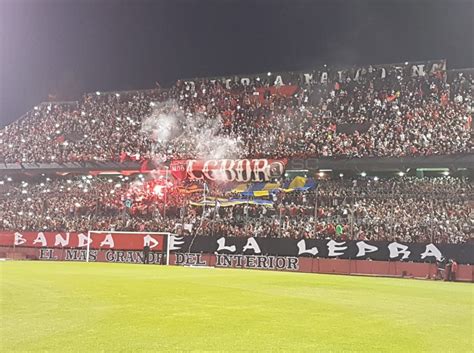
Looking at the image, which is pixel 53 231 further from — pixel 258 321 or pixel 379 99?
pixel 258 321

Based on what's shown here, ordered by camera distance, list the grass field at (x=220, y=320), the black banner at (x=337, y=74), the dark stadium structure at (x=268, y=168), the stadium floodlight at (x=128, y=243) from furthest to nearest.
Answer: the black banner at (x=337, y=74) < the stadium floodlight at (x=128, y=243) < the dark stadium structure at (x=268, y=168) < the grass field at (x=220, y=320)

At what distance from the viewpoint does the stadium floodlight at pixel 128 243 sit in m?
37.0

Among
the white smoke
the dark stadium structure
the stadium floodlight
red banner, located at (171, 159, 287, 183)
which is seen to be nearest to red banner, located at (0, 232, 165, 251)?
the stadium floodlight

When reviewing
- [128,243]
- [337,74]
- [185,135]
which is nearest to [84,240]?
[128,243]

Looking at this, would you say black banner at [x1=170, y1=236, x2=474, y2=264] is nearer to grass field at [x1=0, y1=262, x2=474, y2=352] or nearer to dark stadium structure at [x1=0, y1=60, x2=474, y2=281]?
dark stadium structure at [x1=0, y1=60, x2=474, y2=281]

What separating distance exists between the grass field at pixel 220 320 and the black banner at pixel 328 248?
49.6 ft

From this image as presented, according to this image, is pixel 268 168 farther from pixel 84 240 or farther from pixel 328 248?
pixel 84 240

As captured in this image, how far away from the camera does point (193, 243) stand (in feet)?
118

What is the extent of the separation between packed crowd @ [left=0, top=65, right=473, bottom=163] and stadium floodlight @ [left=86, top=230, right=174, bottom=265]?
9535 mm

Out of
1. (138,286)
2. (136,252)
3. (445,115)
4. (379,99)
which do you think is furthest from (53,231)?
(445,115)

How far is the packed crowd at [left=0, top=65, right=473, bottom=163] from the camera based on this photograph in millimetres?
40625

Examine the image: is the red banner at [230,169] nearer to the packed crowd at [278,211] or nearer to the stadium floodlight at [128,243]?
the packed crowd at [278,211]

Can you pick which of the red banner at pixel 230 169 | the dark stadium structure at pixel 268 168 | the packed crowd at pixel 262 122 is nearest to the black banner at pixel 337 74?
the dark stadium structure at pixel 268 168

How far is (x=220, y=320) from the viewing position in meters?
9.90
